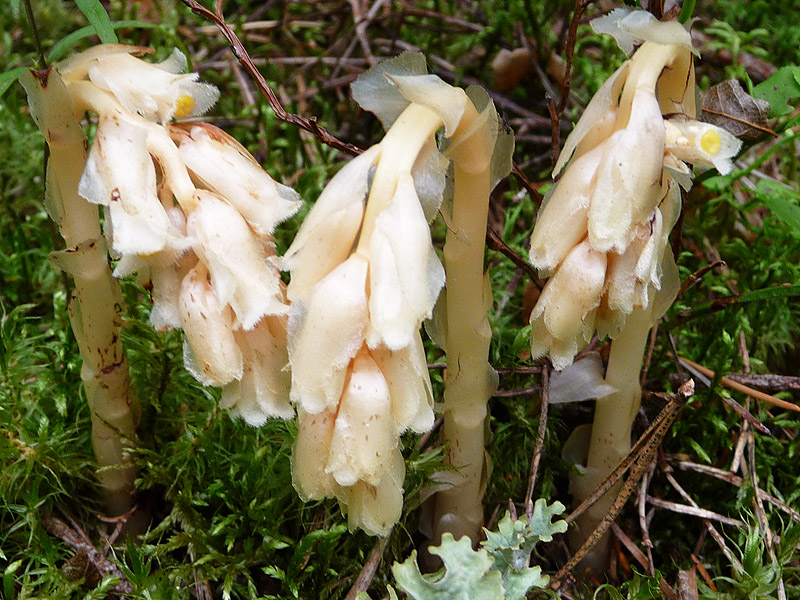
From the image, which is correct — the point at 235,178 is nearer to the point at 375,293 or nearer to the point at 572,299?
the point at 375,293

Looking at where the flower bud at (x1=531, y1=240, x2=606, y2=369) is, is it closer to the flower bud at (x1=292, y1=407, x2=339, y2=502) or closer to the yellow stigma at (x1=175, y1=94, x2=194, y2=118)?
the flower bud at (x1=292, y1=407, x2=339, y2=502)

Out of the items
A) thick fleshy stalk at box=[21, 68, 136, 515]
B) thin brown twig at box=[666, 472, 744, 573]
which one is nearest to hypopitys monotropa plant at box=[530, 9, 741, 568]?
thin brown twig at box=[666, 472, 744, 573]

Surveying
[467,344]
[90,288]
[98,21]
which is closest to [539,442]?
[467,344]

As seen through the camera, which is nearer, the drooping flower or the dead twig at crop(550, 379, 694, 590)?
the drooping flower

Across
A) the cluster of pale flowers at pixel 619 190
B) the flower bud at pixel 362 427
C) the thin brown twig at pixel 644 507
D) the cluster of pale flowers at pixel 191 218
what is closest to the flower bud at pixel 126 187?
the cluster of pale flowers at pixel 191 218

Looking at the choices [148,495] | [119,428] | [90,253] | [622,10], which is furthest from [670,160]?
[148,495]

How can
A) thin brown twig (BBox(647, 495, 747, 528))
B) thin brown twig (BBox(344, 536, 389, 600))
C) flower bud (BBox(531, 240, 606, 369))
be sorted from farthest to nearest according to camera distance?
thin brown twig (BBox(647, 495, 747, 528))
thin brown twig (BBox(344, 536, 389, 600))
flower bud (BBox(531, 240, 606, 369))

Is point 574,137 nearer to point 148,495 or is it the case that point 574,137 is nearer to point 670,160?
point 670,160

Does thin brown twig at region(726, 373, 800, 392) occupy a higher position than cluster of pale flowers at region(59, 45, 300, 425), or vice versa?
cluster of pale flowers at region(59, 45, 300, 425)
